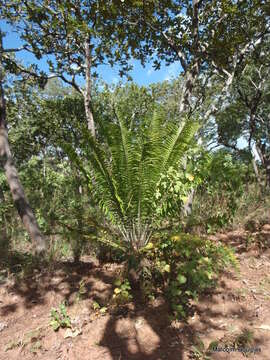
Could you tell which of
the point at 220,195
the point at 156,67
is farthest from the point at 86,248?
the point at 156,67

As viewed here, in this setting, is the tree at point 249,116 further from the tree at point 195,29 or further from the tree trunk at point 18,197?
the tree trunk at point 18,197

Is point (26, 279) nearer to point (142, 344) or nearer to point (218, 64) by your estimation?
point (142, 344)

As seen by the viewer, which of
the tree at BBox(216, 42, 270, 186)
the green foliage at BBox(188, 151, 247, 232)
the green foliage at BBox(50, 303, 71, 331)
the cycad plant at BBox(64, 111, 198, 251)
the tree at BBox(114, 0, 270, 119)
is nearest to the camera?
the green foliage at BBox(50, 303, 71, 331)

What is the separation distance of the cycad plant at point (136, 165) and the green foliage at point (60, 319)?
937mm

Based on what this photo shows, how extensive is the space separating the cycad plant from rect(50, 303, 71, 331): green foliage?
937 millimetres

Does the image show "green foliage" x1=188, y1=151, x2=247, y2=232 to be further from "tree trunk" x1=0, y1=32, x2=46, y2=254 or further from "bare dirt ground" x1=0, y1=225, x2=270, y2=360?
"tree trunk" x1=0, y1=32, x2=46, y2=254

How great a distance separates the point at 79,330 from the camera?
2.11 meters

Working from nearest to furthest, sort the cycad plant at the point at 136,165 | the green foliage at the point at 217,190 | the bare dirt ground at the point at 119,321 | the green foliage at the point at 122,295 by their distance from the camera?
1. the bare dirt ground at the point at 119,321
2. the green foliage at the point at 122,295
3. the cycad plant at the point at 136,165
4. the green foliage at the point at 217,190

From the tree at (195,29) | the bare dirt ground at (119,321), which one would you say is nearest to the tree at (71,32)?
the tree at (195,29)

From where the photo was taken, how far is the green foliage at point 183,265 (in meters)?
2.17

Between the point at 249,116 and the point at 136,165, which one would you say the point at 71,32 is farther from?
the point at 249,116

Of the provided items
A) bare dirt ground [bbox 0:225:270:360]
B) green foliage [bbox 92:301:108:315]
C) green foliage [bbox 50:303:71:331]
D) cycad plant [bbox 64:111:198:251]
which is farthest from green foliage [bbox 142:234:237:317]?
green foliage [bbox 50:303:71:331]

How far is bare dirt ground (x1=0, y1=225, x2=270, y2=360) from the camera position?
73.6 inches

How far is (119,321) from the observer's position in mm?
2191
